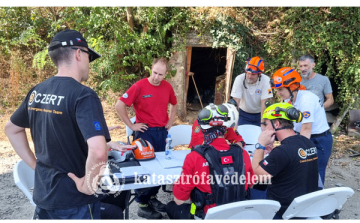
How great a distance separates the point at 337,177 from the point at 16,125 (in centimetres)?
549

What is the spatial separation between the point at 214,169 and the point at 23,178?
186 cm

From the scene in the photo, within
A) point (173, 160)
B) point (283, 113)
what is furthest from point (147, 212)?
point (283, 113)

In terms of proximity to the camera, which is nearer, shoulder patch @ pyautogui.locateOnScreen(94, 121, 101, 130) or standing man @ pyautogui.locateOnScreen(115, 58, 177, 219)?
shoulder patch @ pyautogui.locateOnScreen(94, 121, 101, 130)

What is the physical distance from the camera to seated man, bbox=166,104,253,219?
2.46 metres

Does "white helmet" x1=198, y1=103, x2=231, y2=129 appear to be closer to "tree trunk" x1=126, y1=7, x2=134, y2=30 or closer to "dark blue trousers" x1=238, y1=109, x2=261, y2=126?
"dark blue trousers" x1=238, y1=109, x2=261, y2=126

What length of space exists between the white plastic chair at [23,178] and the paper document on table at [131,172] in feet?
2.64

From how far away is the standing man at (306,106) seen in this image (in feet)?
11.1

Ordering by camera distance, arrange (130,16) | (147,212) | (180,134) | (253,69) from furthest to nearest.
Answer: (130,16) < (180,134) < (253,69) < (147,212)

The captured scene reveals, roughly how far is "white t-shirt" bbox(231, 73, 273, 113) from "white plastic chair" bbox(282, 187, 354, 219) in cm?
243

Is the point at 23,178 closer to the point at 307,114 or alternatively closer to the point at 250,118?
the point at 307,114

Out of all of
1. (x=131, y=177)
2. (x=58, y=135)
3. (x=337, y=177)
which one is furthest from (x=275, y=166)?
(x=337, y=177)

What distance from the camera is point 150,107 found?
4227mm

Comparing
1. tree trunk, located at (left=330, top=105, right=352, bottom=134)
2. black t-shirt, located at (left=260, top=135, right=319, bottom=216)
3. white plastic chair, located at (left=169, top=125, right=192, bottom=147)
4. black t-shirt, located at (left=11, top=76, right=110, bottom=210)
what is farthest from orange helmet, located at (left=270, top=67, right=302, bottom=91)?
tree trunk, located at (left=330, top=105, right=352, bottom=134)

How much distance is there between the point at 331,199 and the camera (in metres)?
2.62
